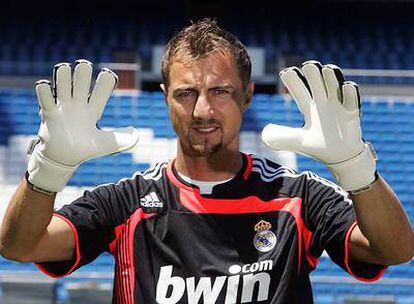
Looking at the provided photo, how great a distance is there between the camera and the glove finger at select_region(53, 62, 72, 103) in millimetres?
2338

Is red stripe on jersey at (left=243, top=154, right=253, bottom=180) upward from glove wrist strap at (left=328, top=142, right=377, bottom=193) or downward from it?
downward

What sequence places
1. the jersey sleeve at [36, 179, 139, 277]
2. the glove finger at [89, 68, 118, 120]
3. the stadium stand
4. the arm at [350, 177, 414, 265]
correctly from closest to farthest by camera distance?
the arm at [350, 177, 414, 265], the glove finger at [89, 68, 118, 120], the jersey sleeve at [36, 179, 139, 277], the stadium stand

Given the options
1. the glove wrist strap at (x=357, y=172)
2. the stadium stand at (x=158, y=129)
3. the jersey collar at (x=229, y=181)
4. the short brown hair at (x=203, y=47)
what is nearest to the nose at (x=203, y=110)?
the short brown hair at (x=203, y=47)

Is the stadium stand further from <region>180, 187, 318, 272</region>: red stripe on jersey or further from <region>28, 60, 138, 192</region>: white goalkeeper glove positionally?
<region>28, 60, 138, 192</region>: white goalkeeper glove

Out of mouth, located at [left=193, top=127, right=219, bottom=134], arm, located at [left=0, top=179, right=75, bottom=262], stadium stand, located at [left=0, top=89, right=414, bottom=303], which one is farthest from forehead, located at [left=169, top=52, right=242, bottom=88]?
stadium stand, located at [left=0, top=89, right=414, bottom=303]

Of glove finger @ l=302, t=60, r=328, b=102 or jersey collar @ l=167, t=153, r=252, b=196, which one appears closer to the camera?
glove finger @ l=302, t=60, r=328, b=102

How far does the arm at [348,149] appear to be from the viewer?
7.59 feet

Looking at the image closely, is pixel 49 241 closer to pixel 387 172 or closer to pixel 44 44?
pixel 387 172

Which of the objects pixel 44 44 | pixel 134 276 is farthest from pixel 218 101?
pixel 44 44

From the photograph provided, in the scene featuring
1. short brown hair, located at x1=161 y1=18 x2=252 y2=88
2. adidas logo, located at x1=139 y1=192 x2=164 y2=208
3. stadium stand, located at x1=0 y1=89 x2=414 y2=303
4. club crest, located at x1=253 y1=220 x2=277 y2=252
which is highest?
short brown hair, located at x1=161 y1=18 x2=252 y2=88

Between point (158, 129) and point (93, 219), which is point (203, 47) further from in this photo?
point (158, 129)

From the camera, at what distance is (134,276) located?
2.51m

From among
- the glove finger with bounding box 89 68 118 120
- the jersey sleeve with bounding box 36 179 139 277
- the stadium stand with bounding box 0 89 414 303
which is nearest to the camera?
the glove finger with bounding box 89 68 118 120

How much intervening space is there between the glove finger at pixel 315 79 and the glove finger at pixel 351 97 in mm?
61
